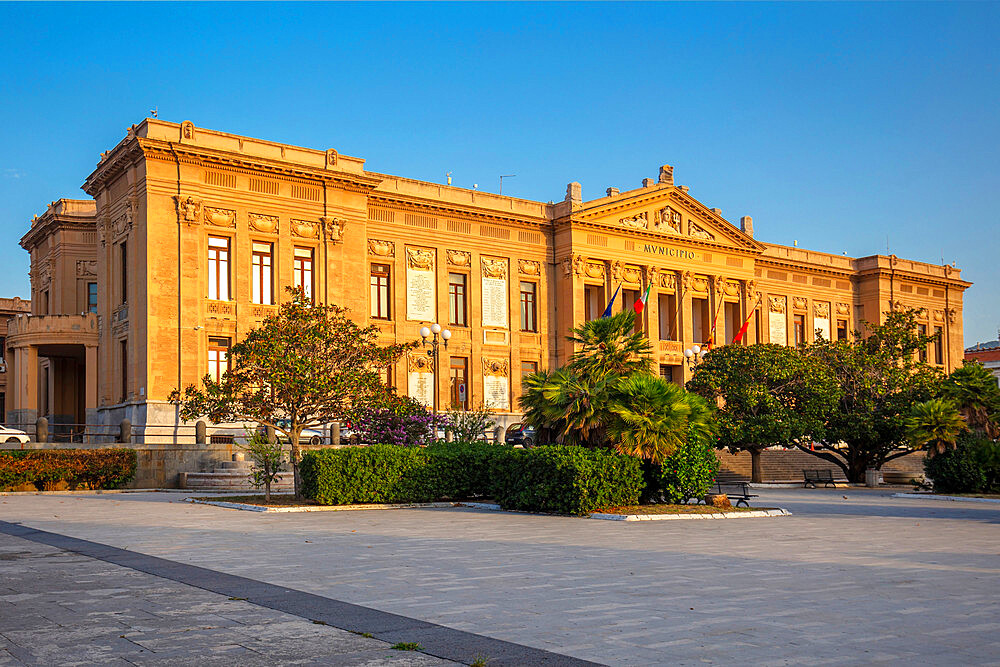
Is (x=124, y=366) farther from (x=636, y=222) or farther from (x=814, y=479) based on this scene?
(x=814, y=479)

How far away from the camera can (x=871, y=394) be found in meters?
40.7

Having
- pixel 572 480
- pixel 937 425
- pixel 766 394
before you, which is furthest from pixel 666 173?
pixel 572 480

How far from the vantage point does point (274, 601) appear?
9.21m

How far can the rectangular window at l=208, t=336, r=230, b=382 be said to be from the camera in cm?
4066

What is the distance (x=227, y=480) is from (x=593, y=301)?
26.2 meters

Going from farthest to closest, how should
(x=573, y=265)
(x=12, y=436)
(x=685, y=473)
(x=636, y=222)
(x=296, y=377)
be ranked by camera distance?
(x=636, y=222) < (x=573, y=265) < (x=12, y=436) < (x=296, y=377) < (x=685, y=473)

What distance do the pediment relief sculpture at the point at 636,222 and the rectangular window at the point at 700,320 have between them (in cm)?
627

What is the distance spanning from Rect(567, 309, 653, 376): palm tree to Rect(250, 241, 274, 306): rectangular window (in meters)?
22.5

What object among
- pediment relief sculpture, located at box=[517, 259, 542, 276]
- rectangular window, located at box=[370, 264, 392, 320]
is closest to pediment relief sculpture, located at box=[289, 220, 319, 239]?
rectangular window, located at box=[370, 264, 392, 320]

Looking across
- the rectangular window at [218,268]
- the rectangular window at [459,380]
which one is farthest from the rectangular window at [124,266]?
the rectangular window at [459,380]

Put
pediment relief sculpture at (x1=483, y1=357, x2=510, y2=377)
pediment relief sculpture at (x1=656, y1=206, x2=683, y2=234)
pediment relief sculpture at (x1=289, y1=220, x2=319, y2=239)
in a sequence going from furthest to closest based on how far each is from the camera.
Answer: pediment relief sculpture at (x1=656, y1=206, x2=683, y2=234) → pediment relief sculpture at (x1=483, y1=357, x2=510, y2=377) → pediment relief sculpture at (x1=289, y1=220, x2=319, y2=239)

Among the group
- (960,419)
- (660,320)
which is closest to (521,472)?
(960,419)

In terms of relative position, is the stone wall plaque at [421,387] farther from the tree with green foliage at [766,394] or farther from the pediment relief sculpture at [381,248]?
the tree with green foliage at [766,394]

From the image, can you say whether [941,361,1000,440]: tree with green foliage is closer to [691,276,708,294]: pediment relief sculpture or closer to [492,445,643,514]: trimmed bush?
[492,445,643,514]: trimmed bush
